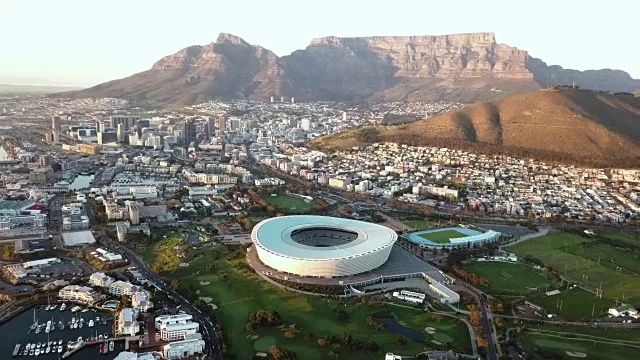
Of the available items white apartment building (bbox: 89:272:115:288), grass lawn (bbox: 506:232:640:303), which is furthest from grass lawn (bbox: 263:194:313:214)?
white apartment building (bbox: 89:272:115:288)

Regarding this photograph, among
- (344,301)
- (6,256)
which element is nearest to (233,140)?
(6,256)

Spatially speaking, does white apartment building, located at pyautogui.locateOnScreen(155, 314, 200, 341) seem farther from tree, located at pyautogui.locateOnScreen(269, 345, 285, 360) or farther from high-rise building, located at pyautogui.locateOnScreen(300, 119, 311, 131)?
high-rise building, located at pyautogui.locateOnScreen(300, 119, 311, 131)

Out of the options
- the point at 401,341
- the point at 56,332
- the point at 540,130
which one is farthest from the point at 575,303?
the point at 540,130

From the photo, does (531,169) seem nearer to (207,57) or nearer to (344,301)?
(344,301)

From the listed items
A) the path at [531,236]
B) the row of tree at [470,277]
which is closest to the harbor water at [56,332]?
the row of tree at [470,277]

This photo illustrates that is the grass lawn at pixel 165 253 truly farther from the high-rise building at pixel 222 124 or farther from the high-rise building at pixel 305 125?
the high-rise building at pixel 305 125
